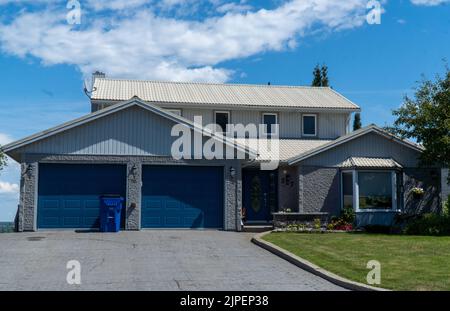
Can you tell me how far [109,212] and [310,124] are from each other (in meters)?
11.4

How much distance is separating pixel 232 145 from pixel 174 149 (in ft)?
6.93

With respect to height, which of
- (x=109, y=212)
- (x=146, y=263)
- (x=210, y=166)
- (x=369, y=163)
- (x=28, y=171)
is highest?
(x=369, y=163)

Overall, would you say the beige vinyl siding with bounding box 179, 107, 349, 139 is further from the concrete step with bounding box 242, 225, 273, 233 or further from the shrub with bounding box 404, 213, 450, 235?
the shrub with bounding box 404, 213, 450, 235

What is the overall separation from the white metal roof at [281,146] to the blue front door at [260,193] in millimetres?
872

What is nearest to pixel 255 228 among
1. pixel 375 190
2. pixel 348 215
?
pixel 348 215

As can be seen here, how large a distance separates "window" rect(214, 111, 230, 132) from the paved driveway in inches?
316

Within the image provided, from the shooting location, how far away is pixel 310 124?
27.1 meters

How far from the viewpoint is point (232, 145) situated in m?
21.0

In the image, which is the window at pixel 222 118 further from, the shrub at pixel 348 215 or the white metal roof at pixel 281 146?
the shrub at pixel 348 215

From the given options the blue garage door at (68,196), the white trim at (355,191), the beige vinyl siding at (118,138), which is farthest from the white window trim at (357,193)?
the blue garage door at (68,196)

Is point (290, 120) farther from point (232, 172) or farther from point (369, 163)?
point (232, 172)

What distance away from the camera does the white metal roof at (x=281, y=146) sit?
23716 mm

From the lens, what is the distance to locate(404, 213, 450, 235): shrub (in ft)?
66.1
